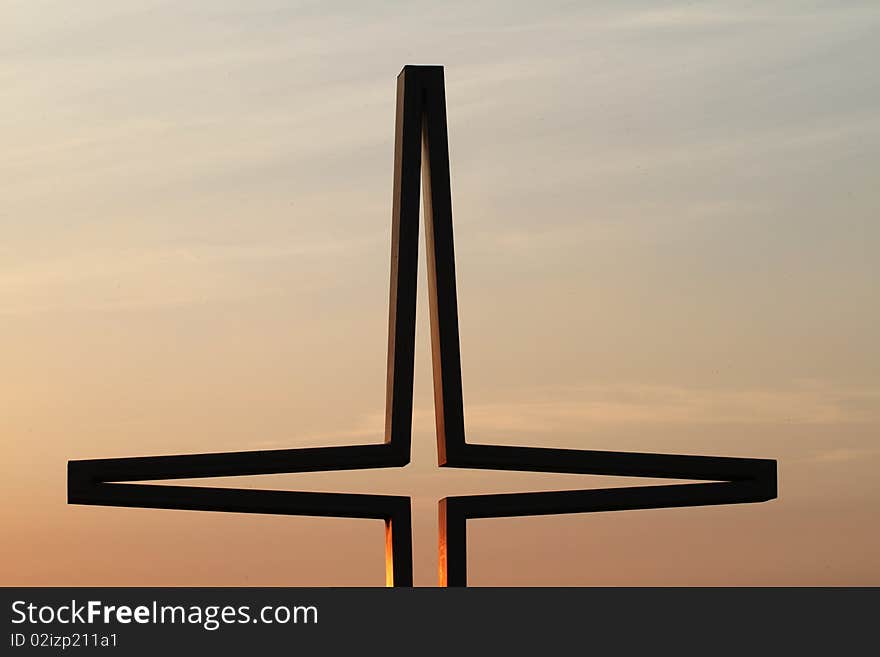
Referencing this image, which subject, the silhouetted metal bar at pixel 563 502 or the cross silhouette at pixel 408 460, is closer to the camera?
the cross silhouette at pixel 408 460

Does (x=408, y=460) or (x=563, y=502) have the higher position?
(x=408, y=460)

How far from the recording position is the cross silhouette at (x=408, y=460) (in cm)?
1052

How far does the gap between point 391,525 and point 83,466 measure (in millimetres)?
2042

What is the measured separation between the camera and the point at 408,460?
35.6ft

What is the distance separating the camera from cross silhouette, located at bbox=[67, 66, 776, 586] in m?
10.5

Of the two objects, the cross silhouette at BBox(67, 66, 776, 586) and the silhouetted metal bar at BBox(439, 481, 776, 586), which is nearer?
the cross silhouette at BBox(67, 66, 776, 586)

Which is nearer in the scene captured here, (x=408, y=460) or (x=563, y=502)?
(x=408, y=460)
